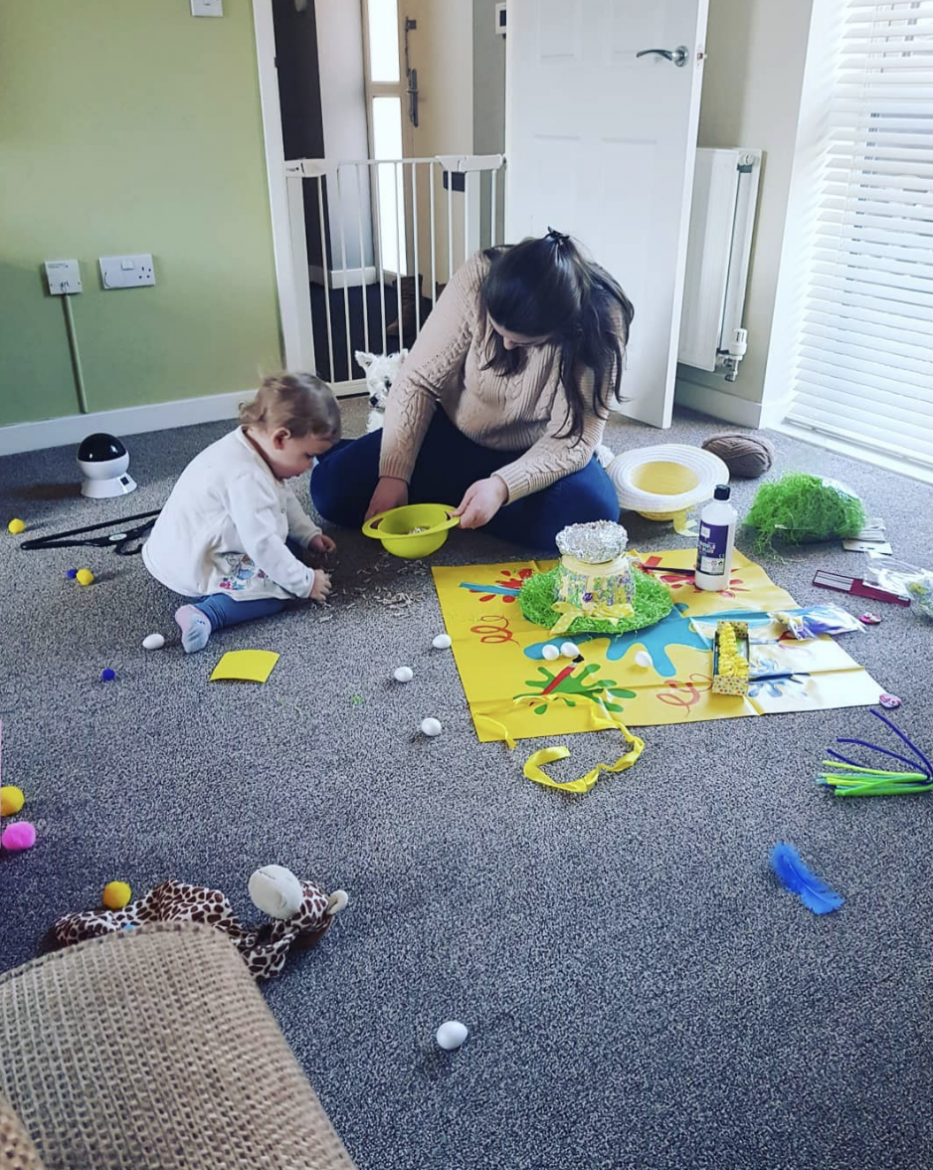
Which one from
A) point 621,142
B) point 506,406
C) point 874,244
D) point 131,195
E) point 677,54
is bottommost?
point 506,406

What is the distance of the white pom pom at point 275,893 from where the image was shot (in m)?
1.24

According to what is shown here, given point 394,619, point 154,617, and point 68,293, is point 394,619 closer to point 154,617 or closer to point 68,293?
point 154,617

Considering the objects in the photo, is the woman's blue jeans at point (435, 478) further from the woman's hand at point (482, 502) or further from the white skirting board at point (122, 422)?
the white skirting board at point (122, 422)

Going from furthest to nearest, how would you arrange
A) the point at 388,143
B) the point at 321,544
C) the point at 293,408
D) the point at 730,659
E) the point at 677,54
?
the point at 388,143, the point at 677,54, the point at 321,544, the point at 293,408, the point at 730,659

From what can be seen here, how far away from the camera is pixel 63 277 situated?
9.87 feet

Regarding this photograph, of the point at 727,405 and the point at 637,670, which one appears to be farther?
the point at 727,405

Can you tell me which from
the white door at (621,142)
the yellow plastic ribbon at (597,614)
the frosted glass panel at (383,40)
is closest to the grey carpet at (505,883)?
the yellow plastic ribbon at (597,614)

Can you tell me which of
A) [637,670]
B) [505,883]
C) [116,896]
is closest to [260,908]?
[116,896]

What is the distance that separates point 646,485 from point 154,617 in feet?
4.16

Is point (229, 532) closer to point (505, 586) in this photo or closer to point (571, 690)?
point (505, 586)

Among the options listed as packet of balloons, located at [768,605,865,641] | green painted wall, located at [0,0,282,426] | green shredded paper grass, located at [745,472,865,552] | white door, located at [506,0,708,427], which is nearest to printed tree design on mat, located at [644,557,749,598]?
packet of balloons, located at [768,605,865,641]

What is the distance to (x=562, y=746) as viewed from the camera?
1716 millimetres

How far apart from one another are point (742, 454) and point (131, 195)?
2.01 metres

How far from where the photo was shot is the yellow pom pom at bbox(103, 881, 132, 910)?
1.37 metres
